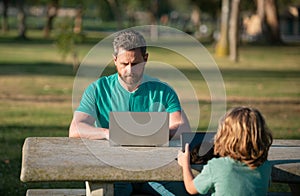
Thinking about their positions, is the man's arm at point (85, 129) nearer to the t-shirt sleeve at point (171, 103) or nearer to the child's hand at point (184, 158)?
the t-shirt sleeve at point (171, 103)

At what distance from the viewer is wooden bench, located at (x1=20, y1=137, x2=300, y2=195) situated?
4965 mm

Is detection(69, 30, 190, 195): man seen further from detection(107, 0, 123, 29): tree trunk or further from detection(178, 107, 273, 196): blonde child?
detection(107, 0, 123, 29): tree trunk

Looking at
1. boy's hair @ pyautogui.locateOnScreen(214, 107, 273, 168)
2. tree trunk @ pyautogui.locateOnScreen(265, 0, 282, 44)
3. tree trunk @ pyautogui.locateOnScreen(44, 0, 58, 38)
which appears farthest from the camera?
tree trunk @ pyautogui.locateOnScreen(44, 0, 58, 38)

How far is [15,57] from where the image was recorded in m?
37.0

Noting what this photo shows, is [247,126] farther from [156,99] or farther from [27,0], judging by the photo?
[27,0]

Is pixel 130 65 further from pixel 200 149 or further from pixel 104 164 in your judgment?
pixel 104 164

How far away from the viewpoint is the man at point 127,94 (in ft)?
20.2

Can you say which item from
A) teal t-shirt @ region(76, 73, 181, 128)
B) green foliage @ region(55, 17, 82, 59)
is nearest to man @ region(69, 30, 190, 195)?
teal t-shirt @ region(76, 73, 181, 128)

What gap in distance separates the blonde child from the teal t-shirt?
1303 mm

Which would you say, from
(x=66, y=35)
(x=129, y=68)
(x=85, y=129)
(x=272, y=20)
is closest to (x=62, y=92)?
(x=66, y=35)

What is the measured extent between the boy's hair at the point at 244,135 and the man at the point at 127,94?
4.73 feet

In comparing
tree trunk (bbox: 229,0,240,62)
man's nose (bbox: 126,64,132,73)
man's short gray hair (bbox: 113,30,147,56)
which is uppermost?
man's short gray hair (bbox: 113,30,147,56)

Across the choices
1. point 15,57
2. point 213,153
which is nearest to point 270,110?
point 213,153

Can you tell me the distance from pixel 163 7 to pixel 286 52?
72.7 meters
